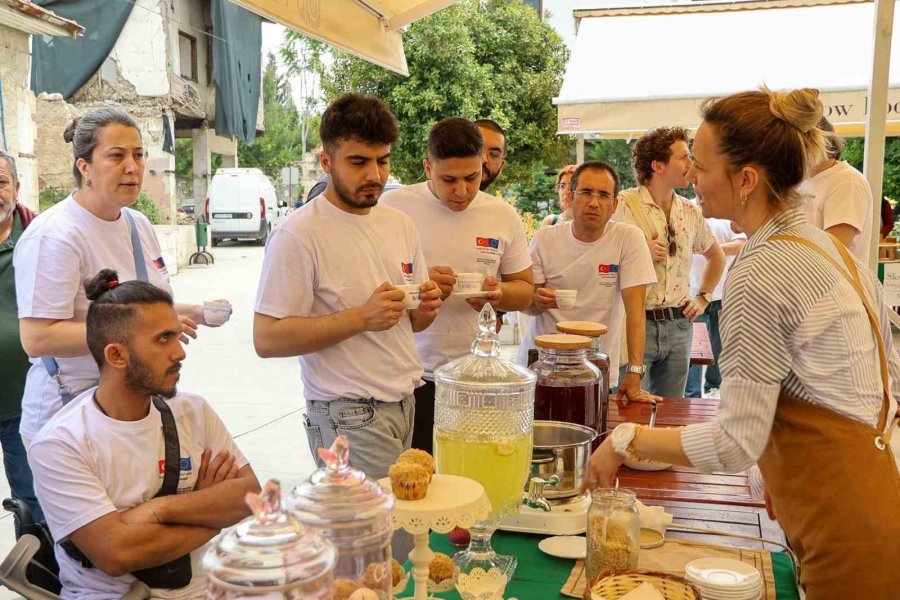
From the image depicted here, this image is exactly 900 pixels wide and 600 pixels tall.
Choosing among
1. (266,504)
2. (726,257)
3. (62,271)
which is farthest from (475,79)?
(266,504)

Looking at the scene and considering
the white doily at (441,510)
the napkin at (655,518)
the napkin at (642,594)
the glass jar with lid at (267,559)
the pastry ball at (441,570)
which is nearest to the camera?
the glass jar with lid at (267,559)

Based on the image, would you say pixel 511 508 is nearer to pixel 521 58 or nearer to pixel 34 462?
pixel 34 462

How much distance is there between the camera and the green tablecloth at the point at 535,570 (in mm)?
1612

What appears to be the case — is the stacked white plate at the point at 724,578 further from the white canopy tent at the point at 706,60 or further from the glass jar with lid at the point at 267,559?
the white canopy tent at the point at 706,60

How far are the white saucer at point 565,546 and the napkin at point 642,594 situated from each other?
256 mm

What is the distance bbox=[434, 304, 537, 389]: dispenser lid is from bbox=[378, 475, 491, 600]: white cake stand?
32cm

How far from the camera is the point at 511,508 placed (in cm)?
168

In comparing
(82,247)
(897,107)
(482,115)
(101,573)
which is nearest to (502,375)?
(101,573)

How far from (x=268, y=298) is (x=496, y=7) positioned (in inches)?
480

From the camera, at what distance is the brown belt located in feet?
13.4

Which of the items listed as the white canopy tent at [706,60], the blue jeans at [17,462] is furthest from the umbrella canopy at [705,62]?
the blue jeans at [17,462]

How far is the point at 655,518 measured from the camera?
189 cm

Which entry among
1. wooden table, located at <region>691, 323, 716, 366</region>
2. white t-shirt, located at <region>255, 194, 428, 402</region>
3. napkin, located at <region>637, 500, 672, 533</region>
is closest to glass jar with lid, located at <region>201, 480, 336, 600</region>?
napkin, located at <region>637, 500, 672, 533</region>

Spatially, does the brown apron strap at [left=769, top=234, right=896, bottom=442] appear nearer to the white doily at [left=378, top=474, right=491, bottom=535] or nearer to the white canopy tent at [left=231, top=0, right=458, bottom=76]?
the white doily at [left=378, top=474, right=491, bottom=535]
